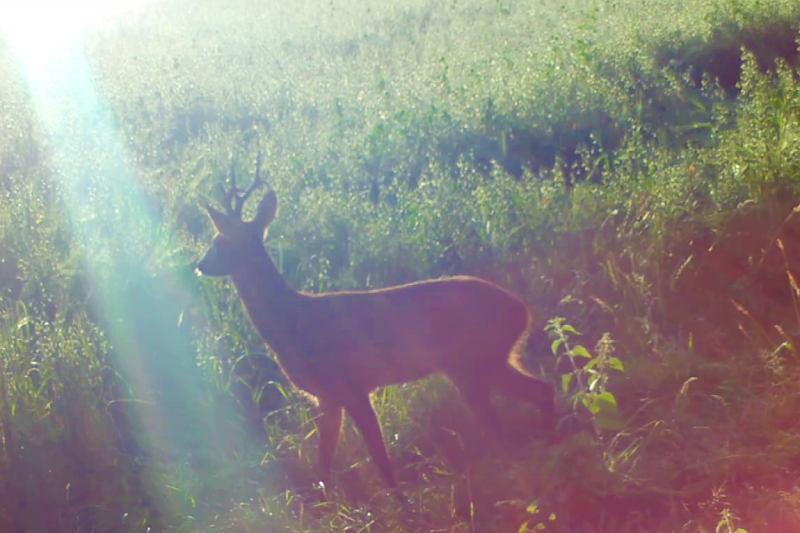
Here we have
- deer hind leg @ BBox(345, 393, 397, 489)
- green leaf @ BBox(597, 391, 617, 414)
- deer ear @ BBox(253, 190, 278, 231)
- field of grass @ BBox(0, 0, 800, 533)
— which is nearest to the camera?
green leaf @ BBox(597, 391, 617, 414)

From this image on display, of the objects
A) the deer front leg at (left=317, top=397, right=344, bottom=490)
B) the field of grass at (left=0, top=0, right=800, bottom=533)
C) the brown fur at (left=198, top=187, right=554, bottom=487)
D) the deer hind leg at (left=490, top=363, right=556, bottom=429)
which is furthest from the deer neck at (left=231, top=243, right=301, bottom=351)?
the deer hind leg at (left=490, top=363, right=556, bottom=429)

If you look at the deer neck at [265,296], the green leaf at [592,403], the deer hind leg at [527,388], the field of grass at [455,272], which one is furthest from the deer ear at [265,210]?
the green leaf at [592,403]

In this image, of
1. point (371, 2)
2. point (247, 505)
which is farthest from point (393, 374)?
point (371, 2)

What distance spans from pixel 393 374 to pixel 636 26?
17.1 ft

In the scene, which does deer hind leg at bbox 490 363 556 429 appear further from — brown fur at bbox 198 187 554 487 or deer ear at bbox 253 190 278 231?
deer ear at bbox 253 190 278 231

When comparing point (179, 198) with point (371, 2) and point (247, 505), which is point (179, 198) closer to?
point (247, 505)

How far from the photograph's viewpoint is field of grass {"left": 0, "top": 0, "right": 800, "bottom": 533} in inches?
145

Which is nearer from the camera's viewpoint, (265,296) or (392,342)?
(392,342)

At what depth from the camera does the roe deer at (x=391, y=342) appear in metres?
4.00

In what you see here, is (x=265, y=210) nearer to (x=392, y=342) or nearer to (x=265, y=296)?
(x=265, y=296)

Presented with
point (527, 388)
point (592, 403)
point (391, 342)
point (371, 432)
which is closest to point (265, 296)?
point (391, 342)

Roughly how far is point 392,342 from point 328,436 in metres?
0.52

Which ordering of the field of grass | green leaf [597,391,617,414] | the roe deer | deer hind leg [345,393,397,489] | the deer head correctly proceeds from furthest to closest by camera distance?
1. the deer head
2. the roe deer
3. deer hind leg [345,393,397,489]
4. the field of grass
5. green leaf [597,391,617,414]

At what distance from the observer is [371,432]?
3.90 m
